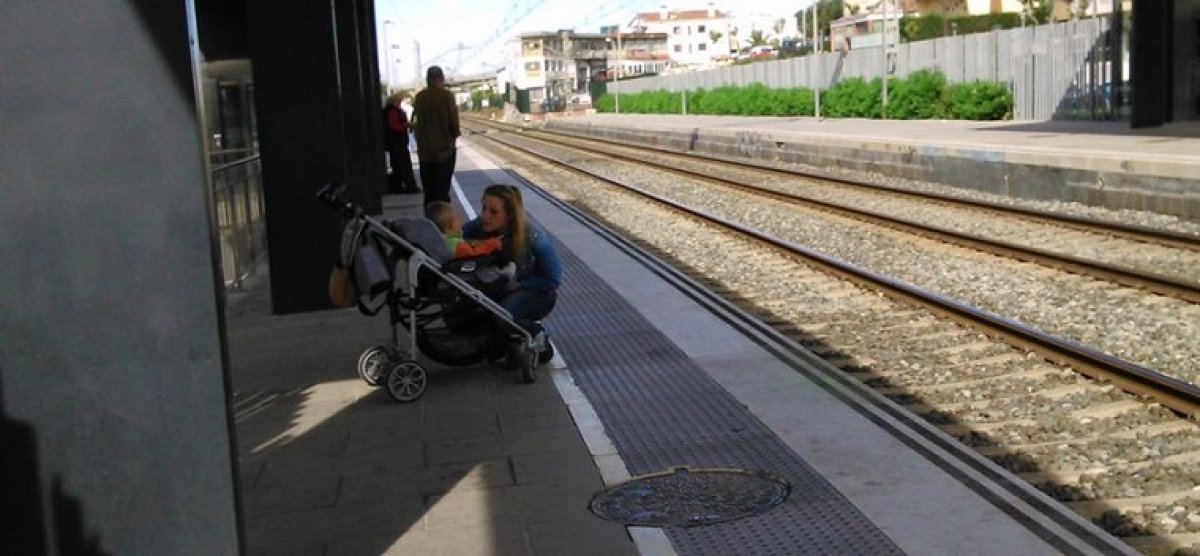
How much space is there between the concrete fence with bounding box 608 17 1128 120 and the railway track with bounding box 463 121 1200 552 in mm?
18790

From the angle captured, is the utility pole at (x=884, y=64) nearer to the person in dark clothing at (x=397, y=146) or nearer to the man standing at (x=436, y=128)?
the person in dark clothing at (x=397, y=146)

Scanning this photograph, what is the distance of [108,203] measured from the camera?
146 inches

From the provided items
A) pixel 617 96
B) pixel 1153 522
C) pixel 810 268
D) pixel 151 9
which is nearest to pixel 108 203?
pixel 151 9

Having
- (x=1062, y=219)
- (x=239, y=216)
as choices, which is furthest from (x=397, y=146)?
(x=1062, y=219)

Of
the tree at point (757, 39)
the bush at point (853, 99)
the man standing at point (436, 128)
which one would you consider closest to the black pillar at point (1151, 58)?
the man standing at point (436, 128)

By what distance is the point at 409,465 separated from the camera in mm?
6152

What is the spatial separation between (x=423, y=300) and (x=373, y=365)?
0.47m

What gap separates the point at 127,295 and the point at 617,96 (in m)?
83.9

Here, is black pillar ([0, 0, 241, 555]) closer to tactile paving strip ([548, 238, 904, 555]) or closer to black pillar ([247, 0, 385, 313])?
tactile paving strip ([548, 238, 904, 555])

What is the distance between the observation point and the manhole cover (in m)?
5.26

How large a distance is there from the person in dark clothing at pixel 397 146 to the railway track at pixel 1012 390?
9530 mm

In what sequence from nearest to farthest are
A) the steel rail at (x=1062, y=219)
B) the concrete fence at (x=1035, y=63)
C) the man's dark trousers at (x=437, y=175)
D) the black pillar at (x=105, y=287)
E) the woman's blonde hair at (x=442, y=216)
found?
the black pillar at (x=105, y=287), the woman's blonde hair at (x=442, y=216), the steel rail at (x=1062, y=219), the man's dark trousers at (x=437, y=175), the concrete fence at (x=1035, y=63)

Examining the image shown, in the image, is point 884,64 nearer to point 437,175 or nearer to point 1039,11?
point 437,175

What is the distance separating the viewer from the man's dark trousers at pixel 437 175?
15273 millimetres
